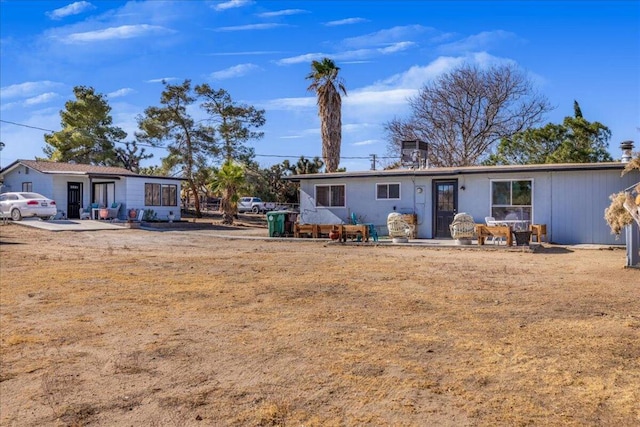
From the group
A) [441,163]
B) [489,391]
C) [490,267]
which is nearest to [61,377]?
[489,391]

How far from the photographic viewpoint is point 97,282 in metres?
10.2

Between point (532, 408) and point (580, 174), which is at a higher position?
point (580, 174)

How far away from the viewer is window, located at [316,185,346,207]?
23.0 metres

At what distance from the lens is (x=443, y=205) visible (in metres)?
21.2

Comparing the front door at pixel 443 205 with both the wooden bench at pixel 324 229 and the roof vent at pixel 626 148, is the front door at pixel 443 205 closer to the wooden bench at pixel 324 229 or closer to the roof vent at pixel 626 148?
the wooden bench at pixel 324 229

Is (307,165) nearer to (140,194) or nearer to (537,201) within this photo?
(140,194)

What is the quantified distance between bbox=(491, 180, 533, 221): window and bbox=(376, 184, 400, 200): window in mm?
Result: 3666

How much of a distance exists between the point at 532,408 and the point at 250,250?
12707 millimetres

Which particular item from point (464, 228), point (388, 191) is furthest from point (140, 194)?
point (464, 228)

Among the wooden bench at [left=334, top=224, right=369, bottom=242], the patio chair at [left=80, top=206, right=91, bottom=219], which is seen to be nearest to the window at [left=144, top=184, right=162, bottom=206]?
the patio chair at [left=80, top=206, right=91, bottom=219]

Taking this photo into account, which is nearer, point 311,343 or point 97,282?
point 311,343

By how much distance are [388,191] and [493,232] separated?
5719 millimetres

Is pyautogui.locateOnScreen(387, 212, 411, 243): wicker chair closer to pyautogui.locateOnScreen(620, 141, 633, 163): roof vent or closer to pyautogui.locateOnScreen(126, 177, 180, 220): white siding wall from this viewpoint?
pyautogui.locateOnScreen(620, 141, 633, 163): roof vent

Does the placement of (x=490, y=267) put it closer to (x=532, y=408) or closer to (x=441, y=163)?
(x=532, y=408)
